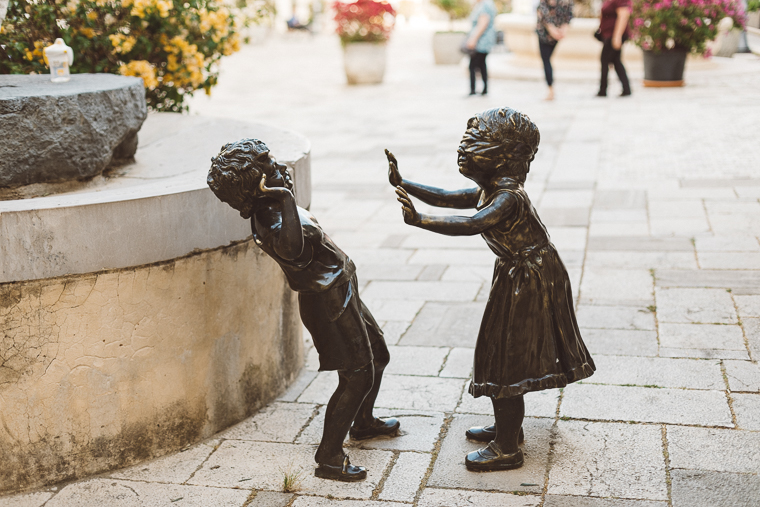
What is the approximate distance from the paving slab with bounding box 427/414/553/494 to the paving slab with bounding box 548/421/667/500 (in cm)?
5

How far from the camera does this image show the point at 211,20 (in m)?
5.55

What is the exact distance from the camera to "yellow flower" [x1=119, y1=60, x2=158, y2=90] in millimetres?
5129

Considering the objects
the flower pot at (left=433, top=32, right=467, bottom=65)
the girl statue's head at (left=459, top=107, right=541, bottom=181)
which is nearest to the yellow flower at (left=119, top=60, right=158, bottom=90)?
the girl statue's head at (left=459, top=107, right=541, bottom=181)

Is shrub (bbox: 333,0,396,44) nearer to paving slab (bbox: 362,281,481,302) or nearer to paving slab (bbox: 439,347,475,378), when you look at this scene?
paving slab (bbox: 362,281,481,302)

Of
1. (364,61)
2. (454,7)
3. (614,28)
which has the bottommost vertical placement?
(364,61)

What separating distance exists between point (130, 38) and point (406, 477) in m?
3.51

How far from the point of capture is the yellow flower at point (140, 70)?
16.8ft

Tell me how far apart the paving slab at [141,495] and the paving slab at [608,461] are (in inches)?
47.1

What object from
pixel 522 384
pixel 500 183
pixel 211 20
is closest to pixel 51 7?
pixel 211 20

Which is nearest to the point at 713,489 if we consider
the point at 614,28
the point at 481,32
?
the point at 614,28

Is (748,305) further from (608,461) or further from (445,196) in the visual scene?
(445,196)

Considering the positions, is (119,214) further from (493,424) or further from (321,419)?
(493,424)

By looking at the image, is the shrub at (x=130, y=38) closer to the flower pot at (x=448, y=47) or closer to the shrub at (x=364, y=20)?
the shrub at (x=364, y=20)

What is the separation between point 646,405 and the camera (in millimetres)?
3432
